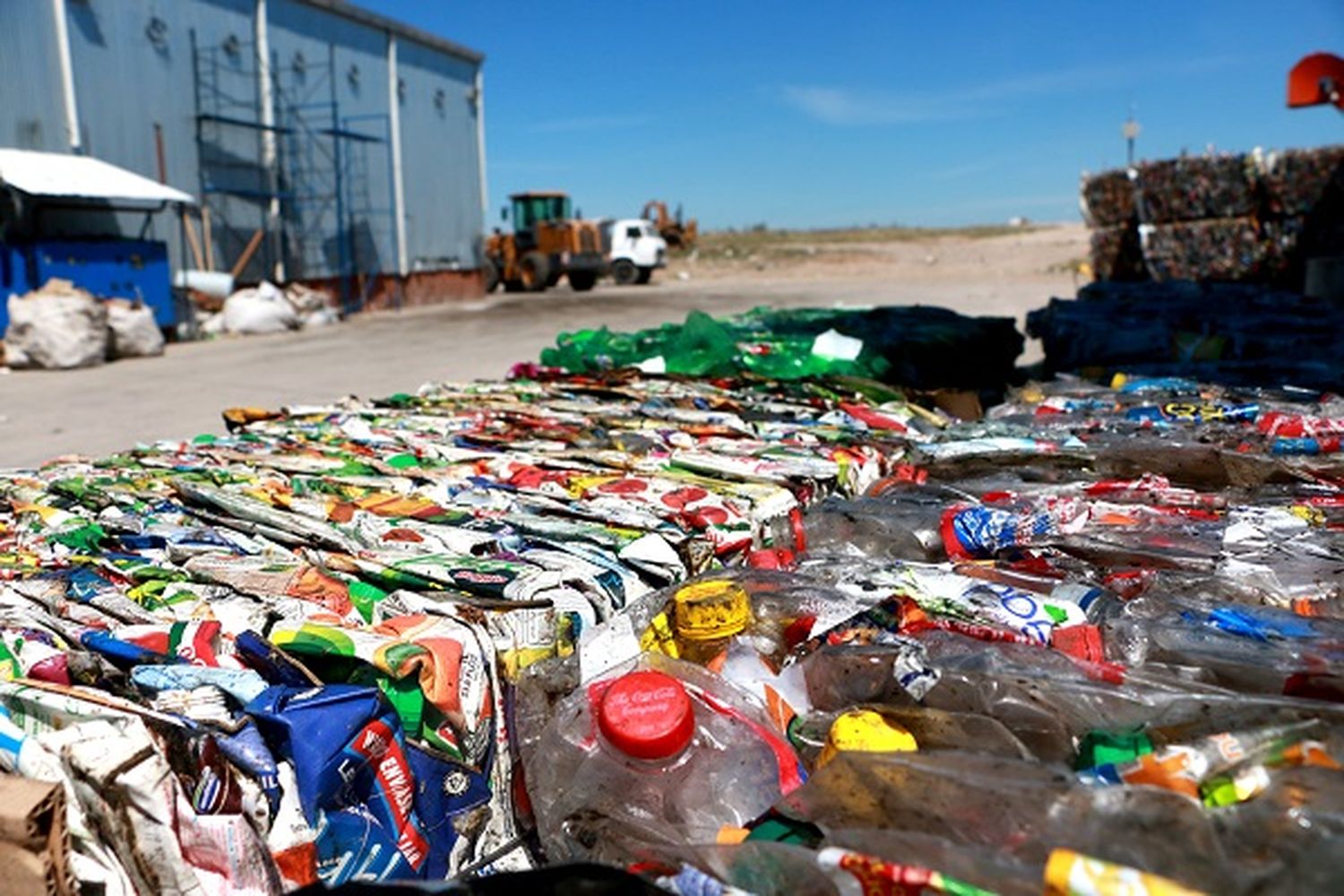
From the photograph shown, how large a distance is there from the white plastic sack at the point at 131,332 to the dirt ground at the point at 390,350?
12.2 inches

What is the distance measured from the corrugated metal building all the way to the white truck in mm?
4838

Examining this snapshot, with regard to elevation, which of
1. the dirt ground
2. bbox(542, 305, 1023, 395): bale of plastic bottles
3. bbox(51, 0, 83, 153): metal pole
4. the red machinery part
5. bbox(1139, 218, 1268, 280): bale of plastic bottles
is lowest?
the dirt ground

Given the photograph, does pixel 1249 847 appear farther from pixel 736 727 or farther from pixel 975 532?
pixel 975 532

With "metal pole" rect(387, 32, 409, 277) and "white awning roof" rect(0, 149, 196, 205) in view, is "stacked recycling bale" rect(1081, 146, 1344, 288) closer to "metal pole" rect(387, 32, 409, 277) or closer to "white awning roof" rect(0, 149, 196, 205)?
"white awning roof" rect(0, 149, 196, 205)

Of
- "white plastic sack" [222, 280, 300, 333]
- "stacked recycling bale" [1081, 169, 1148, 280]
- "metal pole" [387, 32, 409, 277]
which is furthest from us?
"metal pole" [387, 32, 409, 277]

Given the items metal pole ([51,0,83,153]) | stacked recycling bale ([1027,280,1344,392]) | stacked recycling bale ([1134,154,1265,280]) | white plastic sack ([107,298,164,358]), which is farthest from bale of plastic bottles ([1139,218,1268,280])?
metal pole ([51,0,83,153])

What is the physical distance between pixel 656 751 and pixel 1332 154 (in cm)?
1502

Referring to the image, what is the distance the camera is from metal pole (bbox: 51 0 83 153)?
1495 cm

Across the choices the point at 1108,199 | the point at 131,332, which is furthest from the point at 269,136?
the point at 1108,199

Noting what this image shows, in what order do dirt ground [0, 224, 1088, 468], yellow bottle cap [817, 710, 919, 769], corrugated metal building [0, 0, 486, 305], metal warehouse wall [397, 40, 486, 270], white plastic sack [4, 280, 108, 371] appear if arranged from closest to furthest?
yellow bottle cap [817, 710, 919, 769] < dirt ground [0, 224, 1088, 468] < white plastic sack [4, 280, 108, 371] < corrugated metal building [0, 0, 486, 305] < metal warehouse wall [397, 40, 486, 270]

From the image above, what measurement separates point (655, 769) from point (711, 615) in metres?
0.42

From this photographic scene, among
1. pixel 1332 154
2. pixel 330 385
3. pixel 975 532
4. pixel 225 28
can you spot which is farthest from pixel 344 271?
pixel 975 532

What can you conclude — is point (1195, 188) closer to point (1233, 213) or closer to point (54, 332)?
point (1233, 213)

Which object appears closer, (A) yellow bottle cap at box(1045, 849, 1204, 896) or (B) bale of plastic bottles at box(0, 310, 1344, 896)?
(A) yellow bottle cap at box(1045, 849, 1204, 896)
